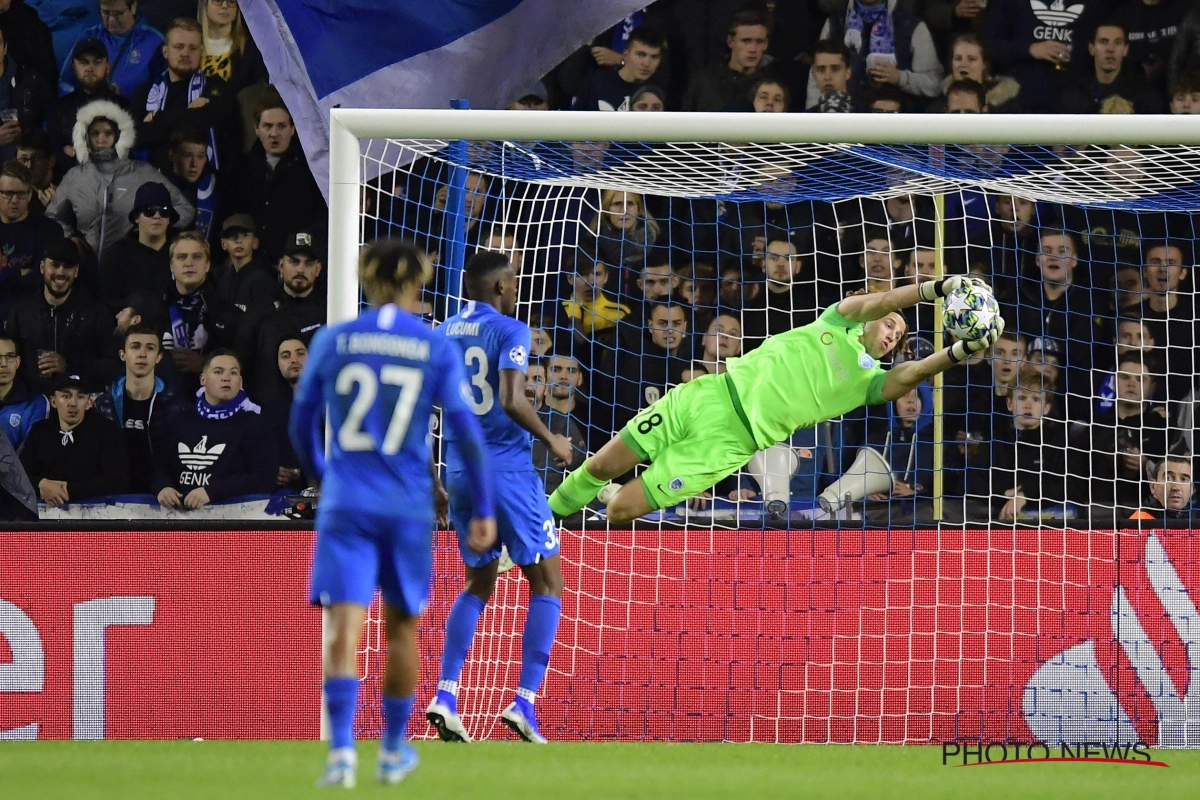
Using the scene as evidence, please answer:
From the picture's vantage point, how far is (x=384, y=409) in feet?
15.6

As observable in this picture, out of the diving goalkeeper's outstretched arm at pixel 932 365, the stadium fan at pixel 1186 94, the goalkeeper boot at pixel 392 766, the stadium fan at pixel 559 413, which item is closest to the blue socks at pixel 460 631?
the goalkeeper boot at pixel 392 766

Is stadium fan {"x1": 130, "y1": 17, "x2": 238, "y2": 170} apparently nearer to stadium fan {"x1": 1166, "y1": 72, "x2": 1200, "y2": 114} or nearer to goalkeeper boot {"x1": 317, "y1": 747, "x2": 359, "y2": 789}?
stadium fan {"x1": 1166, "y1": 72, "x2": 1200, "y2": 114}

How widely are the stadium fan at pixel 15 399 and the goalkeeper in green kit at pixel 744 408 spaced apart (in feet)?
12.6

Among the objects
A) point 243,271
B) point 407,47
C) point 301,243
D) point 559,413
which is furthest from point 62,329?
point 559,413

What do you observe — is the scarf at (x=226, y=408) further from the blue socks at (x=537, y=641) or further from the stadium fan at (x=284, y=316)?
the blue socks at (x=537, y=641)

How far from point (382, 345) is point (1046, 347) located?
17.4 ft

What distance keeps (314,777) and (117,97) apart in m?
6.60

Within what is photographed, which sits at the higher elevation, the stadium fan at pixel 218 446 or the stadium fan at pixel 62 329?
the stadium fan at pixel 62 329

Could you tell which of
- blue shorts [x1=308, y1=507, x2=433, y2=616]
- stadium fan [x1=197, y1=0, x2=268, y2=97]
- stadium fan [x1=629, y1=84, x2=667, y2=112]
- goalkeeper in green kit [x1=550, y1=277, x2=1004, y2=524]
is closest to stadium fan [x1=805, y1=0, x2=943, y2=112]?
stadium fan [x1=629, y1=84, x2=667, y2=112]

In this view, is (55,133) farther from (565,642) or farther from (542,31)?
(565,642)

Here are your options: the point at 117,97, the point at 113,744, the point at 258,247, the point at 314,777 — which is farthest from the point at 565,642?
the point at 117,97

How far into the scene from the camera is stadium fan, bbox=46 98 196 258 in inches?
404

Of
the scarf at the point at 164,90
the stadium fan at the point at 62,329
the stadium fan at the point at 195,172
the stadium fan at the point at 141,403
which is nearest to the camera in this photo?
the stadium fan at the point at 141,403

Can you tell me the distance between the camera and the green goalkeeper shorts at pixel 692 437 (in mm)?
7625
